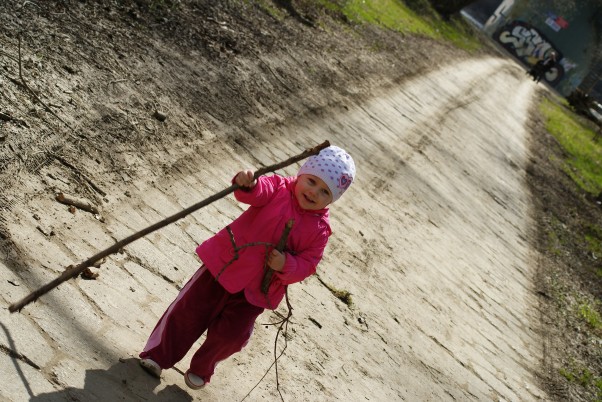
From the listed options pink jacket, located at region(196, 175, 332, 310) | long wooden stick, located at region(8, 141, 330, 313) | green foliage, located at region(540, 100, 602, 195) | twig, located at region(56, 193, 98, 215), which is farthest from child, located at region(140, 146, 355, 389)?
green foliage, located at region(540, 100, 602, 195)

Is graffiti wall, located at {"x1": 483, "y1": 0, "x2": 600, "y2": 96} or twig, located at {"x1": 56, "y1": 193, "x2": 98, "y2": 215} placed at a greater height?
graffiti wall, located at {"x1": 483, "y1": 0, "x2": 600, "y2": 96}

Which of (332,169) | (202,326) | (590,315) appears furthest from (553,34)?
(202,326)

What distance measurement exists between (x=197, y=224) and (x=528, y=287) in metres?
4.56

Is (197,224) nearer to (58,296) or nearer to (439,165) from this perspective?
(58,296)

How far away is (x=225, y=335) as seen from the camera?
10.5ft

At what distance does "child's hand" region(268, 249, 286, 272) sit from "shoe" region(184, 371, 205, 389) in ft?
2.32

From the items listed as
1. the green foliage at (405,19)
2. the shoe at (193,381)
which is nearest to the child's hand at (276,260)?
the shoe at (193,381)

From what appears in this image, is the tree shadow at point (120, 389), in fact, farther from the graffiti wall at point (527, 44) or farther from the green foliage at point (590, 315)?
the graffiti wall at point (527, 44)

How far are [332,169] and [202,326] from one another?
101 cm

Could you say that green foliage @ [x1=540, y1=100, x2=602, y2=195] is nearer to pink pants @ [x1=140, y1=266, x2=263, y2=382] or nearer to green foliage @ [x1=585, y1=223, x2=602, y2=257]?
green foliage @ [x1=585, y1=223, x2=602, y2=257]

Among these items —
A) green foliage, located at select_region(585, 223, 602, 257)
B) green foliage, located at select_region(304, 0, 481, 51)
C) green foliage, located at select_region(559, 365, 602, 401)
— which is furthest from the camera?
green foliage, located at select_region(304, 0, 481, 51)

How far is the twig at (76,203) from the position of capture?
395cm

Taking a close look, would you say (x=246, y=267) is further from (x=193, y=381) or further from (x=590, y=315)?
(x=590, y=315)

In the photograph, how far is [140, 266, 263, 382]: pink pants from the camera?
3.22m
